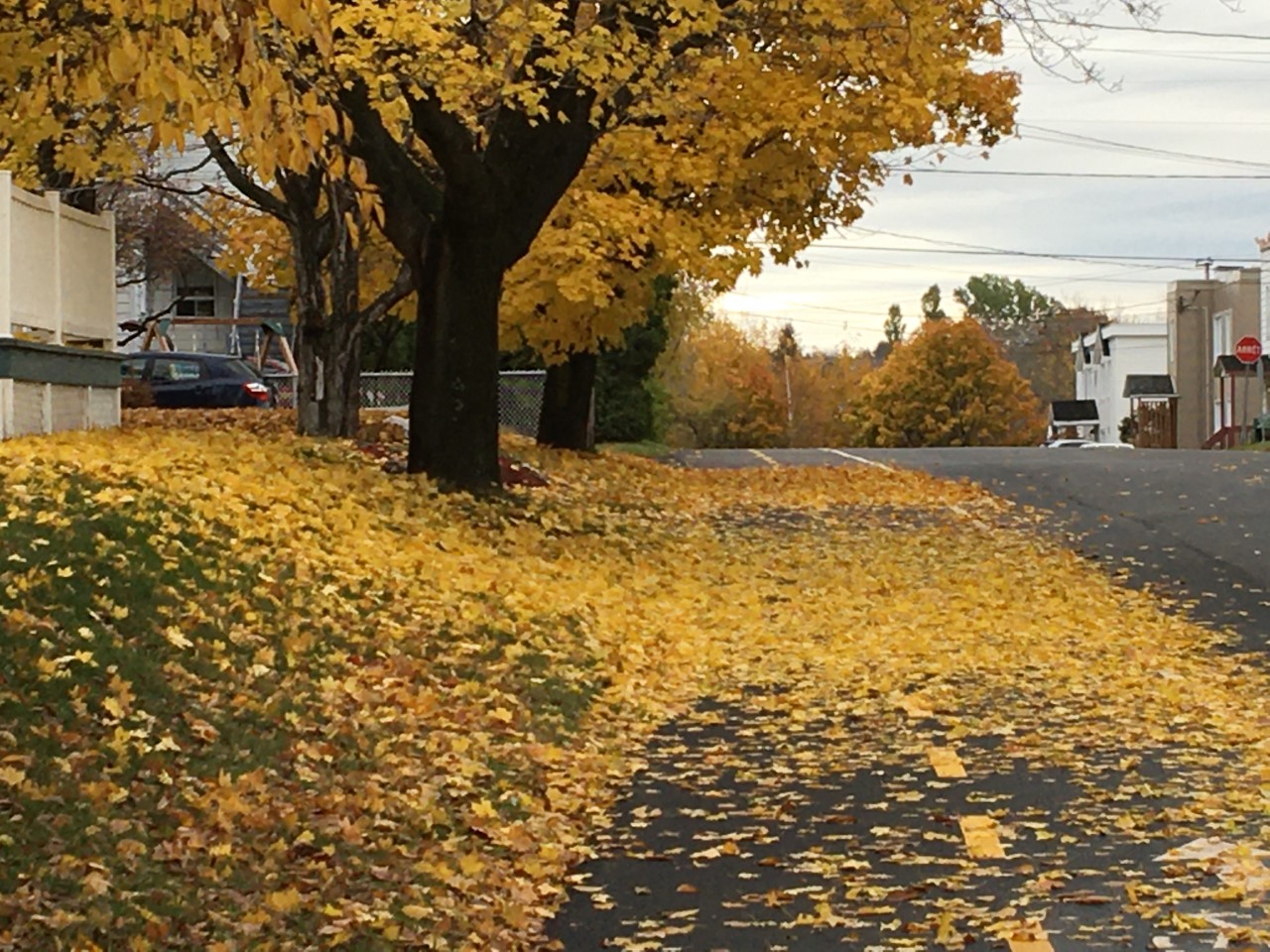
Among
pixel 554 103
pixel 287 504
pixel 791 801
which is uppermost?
pixel 554 103

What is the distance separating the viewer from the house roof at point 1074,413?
102 meters

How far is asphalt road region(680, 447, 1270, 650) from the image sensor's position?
17062mm

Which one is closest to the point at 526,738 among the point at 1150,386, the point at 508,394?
the point at 508,394

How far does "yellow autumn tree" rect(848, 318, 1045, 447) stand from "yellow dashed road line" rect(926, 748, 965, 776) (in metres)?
87.3

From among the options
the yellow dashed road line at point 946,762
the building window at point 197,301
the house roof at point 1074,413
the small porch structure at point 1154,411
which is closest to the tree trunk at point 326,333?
the yellow dashed road line at point 946,762

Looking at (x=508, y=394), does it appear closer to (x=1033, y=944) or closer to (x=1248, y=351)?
(x=1248, y=351)

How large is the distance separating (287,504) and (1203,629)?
651cm

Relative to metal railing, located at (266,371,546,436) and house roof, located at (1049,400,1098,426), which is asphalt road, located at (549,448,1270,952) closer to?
metal railing, located at (266,371,546,436)

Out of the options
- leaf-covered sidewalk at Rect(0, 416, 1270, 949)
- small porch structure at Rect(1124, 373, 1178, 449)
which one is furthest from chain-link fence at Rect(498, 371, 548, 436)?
small porch structure at Rect(1124, 373, 1178, 449)

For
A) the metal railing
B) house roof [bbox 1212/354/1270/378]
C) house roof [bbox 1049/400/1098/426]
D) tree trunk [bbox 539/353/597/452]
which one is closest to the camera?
tree trunk [bbox 539/353/597/452]

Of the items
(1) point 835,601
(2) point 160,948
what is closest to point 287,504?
(1) point 835,601

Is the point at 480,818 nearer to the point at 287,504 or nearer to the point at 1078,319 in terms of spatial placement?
the point at 287,504

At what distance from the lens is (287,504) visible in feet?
49.4

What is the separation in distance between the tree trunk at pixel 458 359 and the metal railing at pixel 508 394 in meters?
22.8
